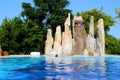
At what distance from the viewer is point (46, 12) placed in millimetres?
35531

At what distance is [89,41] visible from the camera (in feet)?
84.1

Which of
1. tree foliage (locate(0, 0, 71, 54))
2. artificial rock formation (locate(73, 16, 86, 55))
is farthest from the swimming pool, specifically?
tree foliage (locate(0, 0, 71, 54))

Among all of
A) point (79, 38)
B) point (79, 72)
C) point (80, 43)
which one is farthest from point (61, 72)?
point (79, 38)

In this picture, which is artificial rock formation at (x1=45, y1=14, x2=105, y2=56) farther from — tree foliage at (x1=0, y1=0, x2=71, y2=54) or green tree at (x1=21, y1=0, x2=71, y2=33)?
green tree at (x1=21, y1=0, x2=71, y2=33)

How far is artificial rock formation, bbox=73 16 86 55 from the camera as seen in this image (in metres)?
25.9

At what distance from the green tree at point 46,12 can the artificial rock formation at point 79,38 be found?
26.9 ft

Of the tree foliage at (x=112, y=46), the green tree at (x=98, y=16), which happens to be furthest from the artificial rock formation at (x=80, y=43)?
the green tree at (x=98, y=16)

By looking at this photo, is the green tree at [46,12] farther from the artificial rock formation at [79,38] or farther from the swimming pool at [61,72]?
the swimming pool at [61,72]

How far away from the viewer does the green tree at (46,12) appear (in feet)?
114

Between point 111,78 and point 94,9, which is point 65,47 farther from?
point 94,9

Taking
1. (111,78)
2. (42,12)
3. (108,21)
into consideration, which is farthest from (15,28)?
(111,78)

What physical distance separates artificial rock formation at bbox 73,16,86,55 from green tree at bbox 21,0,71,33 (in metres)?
8.21

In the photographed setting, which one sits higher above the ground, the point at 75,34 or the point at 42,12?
the point at 42,12

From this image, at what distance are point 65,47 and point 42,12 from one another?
10.2 m
